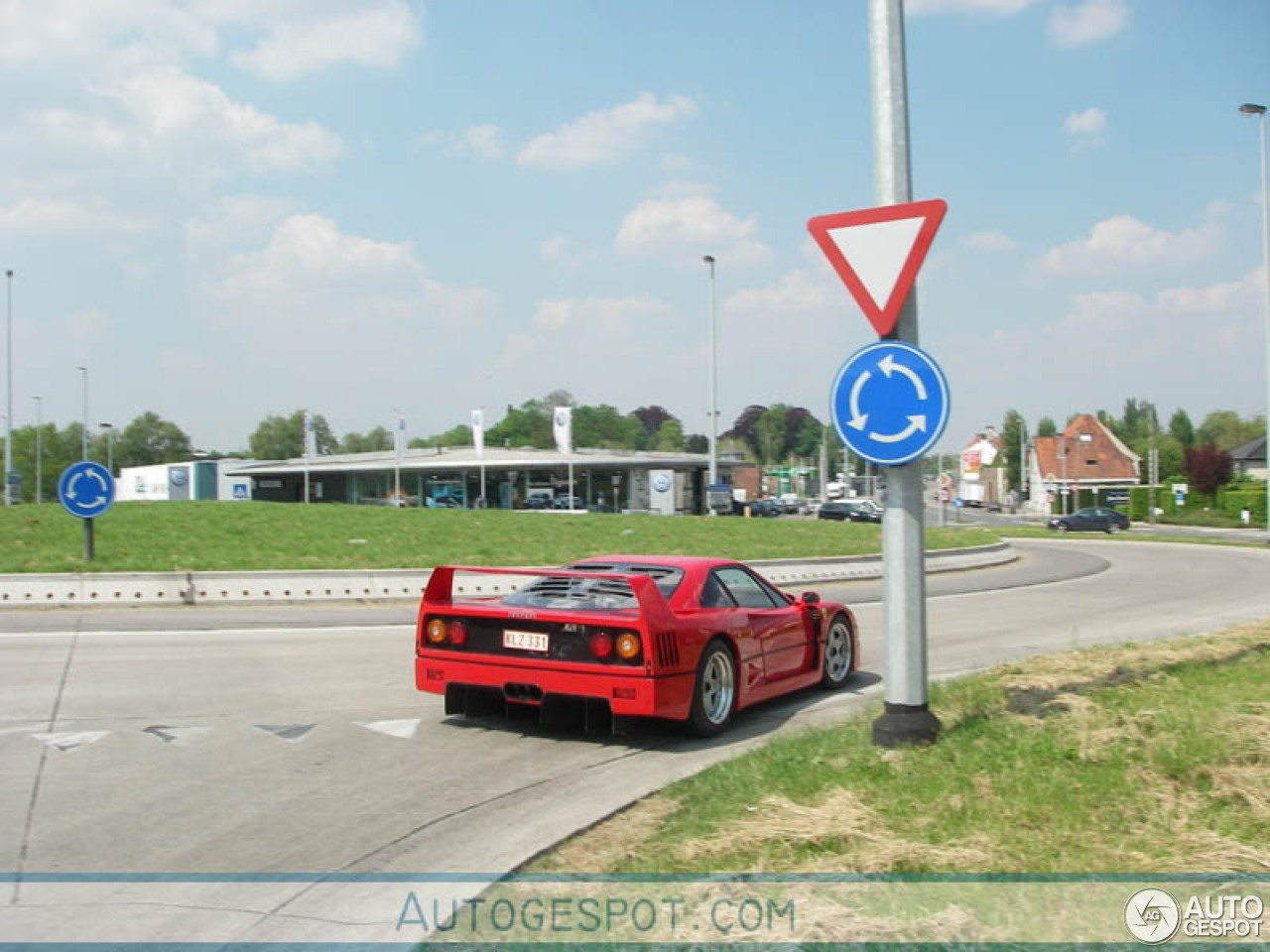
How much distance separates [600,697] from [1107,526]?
2465 inches

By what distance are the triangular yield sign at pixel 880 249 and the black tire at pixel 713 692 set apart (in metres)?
2.63

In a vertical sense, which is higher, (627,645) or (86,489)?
(86,489)

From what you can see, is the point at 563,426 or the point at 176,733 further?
the point at 563,426

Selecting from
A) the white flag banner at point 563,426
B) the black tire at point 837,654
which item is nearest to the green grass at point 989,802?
the black tire at point 837,654

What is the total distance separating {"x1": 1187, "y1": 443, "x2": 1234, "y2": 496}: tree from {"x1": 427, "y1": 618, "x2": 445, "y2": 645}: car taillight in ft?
277

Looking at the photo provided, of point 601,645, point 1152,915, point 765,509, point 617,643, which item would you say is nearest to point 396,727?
point 601,645

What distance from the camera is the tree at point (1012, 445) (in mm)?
140750

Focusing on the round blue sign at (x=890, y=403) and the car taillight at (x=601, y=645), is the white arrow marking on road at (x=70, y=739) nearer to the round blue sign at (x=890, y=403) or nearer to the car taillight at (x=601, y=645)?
the car taillight at (x=601, y=645)

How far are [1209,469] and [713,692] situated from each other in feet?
277

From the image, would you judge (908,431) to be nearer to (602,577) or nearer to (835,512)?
(602,577)

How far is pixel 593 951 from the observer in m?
3.74

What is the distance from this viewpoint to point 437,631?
7688 mm

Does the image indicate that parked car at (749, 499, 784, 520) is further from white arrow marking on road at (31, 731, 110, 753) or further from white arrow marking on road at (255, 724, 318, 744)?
white arrow marking on road at (31, 731, 110, 753)

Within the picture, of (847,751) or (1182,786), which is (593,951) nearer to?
(847,751)
